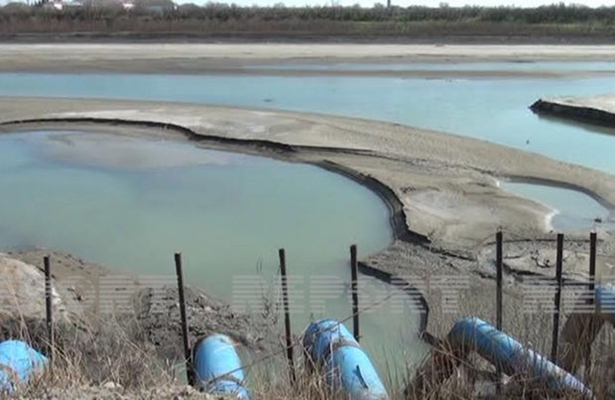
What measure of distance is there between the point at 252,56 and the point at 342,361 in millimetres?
29514

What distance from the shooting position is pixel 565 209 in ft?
35.3

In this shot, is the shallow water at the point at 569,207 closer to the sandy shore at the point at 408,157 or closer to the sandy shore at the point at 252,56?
the sandy shore at the point at 408,157

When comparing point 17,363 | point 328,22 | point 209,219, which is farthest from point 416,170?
point 328,22

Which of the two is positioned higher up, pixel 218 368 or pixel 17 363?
pixel 17 363

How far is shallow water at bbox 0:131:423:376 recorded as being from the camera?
8.02 meters

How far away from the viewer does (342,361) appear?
4.75m

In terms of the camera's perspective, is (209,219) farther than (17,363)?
Yes

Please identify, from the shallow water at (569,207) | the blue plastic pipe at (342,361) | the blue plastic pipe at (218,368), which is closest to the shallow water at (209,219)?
the blue plastic pipe at (342,361)

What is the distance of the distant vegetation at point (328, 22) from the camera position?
44781mm

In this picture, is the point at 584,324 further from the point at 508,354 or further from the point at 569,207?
the point at 569,207

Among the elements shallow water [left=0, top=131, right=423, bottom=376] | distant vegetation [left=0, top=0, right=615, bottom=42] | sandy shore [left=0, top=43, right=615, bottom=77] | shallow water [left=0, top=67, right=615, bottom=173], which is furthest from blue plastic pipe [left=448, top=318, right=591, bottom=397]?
distant vegetation [left=0, top=0, right=615, bottom=42]

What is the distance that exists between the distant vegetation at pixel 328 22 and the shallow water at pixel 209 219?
30.6 meters

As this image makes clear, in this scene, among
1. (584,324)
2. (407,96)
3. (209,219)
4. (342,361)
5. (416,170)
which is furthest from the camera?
(407,96)

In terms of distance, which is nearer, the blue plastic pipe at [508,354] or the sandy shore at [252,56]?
the blue plastic pipe at [508,354]
